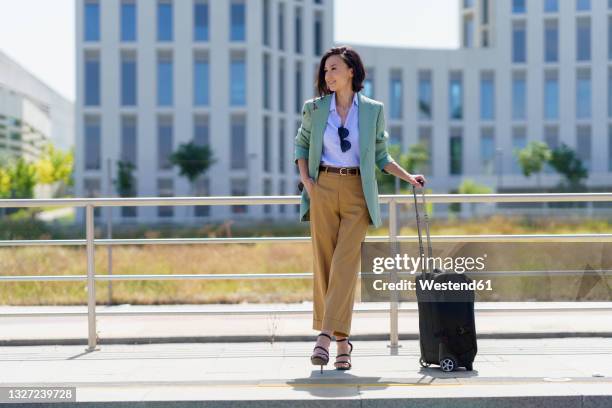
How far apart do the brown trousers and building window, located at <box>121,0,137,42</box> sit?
4752 cm

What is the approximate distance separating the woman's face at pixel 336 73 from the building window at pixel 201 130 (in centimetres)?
4652

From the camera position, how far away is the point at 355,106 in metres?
5.37

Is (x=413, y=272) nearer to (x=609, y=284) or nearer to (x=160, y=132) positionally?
(x=609, y=284)

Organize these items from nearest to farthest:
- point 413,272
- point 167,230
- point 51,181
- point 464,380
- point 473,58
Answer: point 464,380 < point 413,272 < point 167,230 < point 473,58 < point 51,181

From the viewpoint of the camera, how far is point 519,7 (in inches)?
2398

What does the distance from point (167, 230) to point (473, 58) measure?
99.5 feet

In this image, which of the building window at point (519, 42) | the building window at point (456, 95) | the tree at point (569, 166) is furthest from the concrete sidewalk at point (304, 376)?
the building window at point (519, 42)

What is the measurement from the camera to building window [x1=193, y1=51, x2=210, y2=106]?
50.9m

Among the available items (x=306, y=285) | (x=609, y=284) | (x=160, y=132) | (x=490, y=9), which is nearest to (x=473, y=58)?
(x=490, y=9)

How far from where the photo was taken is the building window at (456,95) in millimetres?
60094

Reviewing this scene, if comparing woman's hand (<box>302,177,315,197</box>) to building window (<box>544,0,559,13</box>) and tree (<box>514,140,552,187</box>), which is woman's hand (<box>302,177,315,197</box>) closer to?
tree (<box>514,140,552,187</box>)

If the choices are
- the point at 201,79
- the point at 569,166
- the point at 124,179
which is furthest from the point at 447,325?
the point at 569,166

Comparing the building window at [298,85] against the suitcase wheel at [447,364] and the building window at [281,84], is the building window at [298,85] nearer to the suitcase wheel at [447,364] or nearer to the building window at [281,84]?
the building window at [281,84]

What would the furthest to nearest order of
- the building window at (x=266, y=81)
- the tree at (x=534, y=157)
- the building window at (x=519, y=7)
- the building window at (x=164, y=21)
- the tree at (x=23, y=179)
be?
the tree at (x=23, y=179) → the building window at (x=519, y=7) → the tree at (x=534, y=157) → the building window at (x=266, y=81) → the building window at (x=164, y=21)
